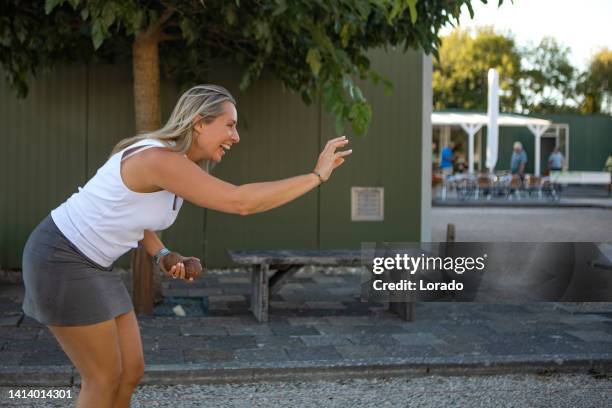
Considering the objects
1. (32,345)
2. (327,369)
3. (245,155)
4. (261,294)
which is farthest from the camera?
(245,155)

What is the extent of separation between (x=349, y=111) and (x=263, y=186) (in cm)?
382

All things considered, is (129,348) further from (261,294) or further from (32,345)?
(261,294)

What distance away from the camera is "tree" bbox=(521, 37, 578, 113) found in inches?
1960

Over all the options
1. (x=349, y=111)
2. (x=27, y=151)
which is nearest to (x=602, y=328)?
(x=349, y=111)

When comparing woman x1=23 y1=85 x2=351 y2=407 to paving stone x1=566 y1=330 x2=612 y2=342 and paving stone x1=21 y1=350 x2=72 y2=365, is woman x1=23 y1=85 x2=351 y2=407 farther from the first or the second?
paving stone x1=566 y1=330 x2=612 y2=342

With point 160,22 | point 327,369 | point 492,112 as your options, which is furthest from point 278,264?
point 492,112

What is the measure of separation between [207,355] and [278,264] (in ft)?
5.12

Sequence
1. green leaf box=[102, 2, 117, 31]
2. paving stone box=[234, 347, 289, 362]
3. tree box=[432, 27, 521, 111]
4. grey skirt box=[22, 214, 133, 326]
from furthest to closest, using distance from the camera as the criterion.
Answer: tree box=[432, 27, 521, 111] → green leaf box=[102, 2, 117, 31] → paving stone box=[234, 347, 289, 362] → grey skirt box=[22, 214, 133, 326]

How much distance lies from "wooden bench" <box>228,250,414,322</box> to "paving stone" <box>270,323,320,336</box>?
23cm

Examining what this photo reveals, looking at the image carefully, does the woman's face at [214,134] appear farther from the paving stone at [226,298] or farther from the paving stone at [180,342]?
the paving stone at [226,298]

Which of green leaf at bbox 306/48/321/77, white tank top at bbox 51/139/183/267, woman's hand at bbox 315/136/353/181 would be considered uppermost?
green leaf at bbox 306/48/321/77

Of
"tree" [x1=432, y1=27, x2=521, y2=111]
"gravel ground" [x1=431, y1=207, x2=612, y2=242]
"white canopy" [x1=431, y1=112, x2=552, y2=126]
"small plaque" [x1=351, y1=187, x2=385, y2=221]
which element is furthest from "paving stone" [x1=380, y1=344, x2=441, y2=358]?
"tree" [x1=432, y1=27, x2=521, y2=111]

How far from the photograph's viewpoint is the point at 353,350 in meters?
5.99

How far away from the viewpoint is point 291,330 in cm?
674
